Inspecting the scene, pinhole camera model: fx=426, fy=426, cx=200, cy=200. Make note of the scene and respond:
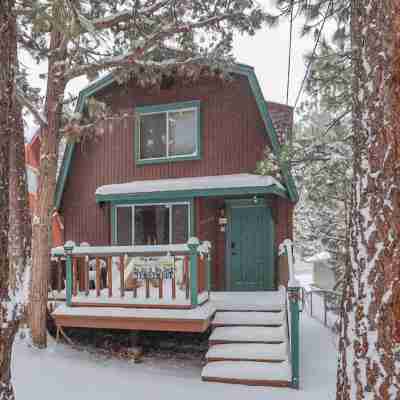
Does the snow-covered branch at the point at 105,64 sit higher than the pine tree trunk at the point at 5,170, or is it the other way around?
the snow-covered branch at the point at 105,64

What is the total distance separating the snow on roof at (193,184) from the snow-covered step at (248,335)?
311cm

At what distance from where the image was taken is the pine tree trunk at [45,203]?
25.1 ft

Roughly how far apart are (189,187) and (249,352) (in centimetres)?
418

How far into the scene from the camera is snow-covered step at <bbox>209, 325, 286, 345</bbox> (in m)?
6.72

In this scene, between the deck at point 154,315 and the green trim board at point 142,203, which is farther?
the green trim board at point 142,203

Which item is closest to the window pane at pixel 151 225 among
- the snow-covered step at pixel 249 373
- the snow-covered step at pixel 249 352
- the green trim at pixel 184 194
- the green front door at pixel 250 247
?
the green trim at pixel 184 194

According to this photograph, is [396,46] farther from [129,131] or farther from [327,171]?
[129,131]

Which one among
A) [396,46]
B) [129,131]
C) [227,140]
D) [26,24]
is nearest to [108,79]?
[129,131]

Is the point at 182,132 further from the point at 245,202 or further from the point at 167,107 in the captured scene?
the point at 245,202

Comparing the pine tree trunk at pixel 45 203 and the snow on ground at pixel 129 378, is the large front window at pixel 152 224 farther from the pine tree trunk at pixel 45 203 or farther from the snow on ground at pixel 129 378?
the snow on ground at pixel 129 378

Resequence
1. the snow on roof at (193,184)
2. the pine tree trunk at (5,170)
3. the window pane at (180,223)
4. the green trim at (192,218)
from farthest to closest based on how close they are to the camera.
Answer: the window pane at (180,223), the green trim at (192,218), the snow on roof at (193,184), the pine tree trunk at (5,170)

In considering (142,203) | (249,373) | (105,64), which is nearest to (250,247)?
(142,203)

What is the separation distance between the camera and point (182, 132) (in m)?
10.6

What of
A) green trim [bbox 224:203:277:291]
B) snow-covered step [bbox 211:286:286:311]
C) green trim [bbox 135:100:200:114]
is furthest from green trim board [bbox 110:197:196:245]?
green trim [bbox 135:100:200:114]
